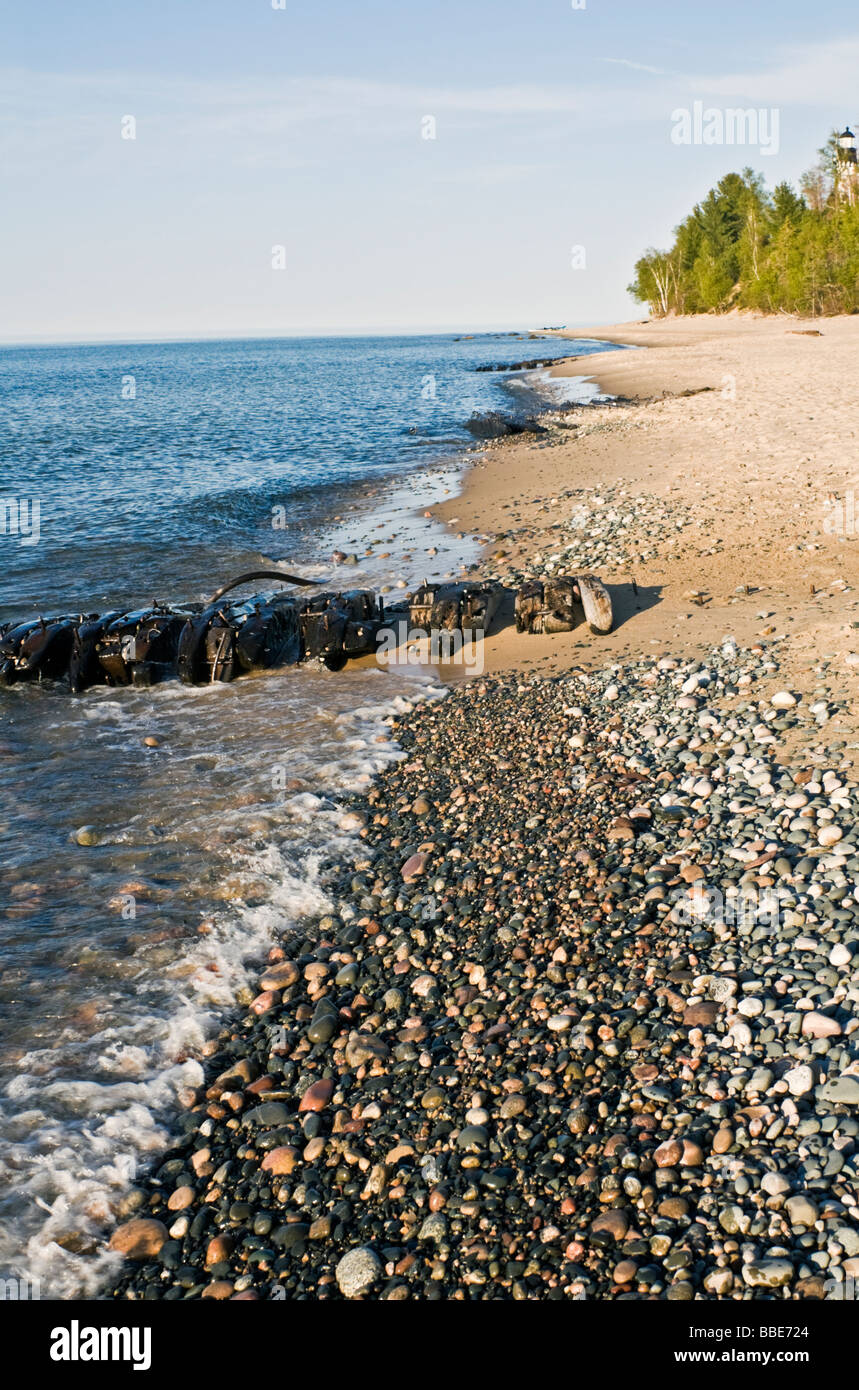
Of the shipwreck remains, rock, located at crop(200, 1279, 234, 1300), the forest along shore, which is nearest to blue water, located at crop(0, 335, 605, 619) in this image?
the shipwreck remains

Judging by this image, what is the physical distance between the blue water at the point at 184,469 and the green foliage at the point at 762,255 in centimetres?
2966

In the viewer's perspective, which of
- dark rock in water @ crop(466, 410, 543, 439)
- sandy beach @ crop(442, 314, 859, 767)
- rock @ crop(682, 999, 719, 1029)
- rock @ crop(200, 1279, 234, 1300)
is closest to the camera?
rock @ crop(200, 1279, 234, 1300)

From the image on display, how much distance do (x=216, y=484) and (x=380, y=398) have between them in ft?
130

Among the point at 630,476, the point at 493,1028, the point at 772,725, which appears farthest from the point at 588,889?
the point at 630,476

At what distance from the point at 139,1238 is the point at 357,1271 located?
1.33 m

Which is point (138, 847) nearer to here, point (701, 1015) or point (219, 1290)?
point (219, 1290)

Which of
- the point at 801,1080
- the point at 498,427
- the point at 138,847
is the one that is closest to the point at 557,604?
the point at 138,847

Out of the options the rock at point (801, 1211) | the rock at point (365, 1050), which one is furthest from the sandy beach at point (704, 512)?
the rock at point (365, 1050)

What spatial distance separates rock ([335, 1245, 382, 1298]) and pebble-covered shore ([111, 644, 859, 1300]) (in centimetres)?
1

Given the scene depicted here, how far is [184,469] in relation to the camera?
36.8 metres

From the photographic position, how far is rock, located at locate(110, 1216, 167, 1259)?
4.59 metres

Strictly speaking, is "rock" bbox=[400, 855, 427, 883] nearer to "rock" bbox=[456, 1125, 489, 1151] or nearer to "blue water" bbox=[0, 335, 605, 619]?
"rock" bbox=[456, 1125, 489, 1151]
